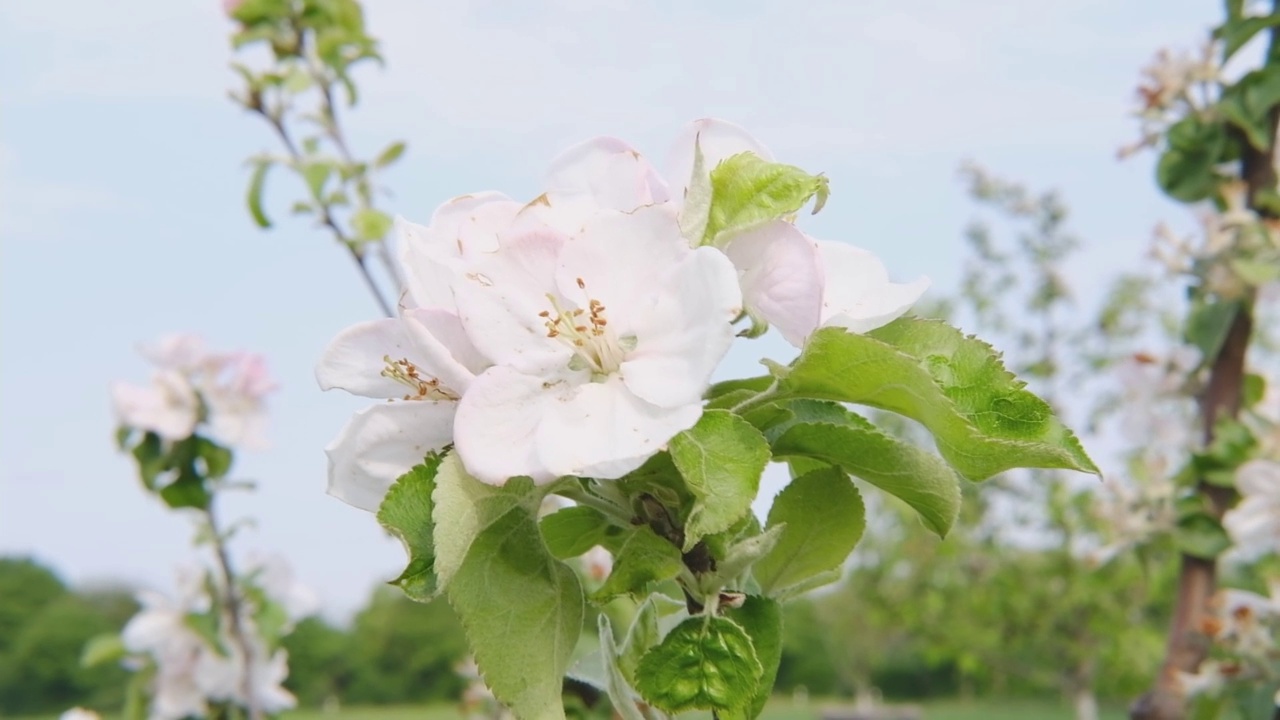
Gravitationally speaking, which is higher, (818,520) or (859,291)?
(859,291)

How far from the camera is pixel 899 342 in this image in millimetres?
753

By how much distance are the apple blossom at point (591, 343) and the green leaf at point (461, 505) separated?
15 millimetres

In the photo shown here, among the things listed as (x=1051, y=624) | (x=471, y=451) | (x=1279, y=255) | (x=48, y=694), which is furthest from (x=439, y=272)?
(x=48, y=694)

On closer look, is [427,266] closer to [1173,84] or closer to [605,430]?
[605,430]


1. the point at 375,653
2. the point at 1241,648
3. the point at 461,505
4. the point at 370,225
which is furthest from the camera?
the point at 375,653

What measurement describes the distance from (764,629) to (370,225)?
6.20ft

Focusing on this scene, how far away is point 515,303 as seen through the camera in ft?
2.34

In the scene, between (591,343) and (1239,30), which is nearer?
(591,343)

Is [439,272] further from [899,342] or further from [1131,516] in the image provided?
[1131,516]

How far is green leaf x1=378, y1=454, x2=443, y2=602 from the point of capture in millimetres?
663

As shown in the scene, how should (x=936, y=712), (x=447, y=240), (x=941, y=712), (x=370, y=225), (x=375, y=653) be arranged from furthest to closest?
1. (x=375, y=653)
2. (x=936, y=712)
3. (x=941, y=712)
4. (x=370, y=225)
5. (x=447, y=240)

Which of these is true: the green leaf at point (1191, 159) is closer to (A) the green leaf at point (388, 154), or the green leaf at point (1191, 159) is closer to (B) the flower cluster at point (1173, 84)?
(B) the flower cluster at point (1173, 84)

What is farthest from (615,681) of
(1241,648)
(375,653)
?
(375,653)

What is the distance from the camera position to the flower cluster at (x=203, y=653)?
258cm
